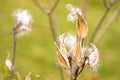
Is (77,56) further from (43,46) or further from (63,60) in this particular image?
(43,46)

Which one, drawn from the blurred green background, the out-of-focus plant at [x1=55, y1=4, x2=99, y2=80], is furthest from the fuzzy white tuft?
the blurred green background

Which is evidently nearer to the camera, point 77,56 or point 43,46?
point 77,56

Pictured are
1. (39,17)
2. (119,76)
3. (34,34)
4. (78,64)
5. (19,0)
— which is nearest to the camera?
(78,64)

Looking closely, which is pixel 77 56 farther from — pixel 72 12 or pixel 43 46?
pixel 43 46

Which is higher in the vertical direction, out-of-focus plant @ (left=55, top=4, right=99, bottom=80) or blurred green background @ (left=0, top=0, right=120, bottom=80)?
out-of-focus plant @ (left=55, top=4, right=99, bottom=80)

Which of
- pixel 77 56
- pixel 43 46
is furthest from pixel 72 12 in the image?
pixel 43 46

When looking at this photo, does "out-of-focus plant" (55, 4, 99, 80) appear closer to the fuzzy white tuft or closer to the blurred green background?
the fuzzy white tuft

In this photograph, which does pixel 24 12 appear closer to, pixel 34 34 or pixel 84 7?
pixel 84 7

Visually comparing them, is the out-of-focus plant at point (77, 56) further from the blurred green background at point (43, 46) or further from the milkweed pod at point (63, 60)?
the blurred green background at point (43, 46)

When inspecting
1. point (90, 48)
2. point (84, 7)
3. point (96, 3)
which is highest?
point (90, 48)

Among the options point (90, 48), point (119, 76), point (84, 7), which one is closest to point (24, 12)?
point (84, 7)

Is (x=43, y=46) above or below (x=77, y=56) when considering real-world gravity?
below
